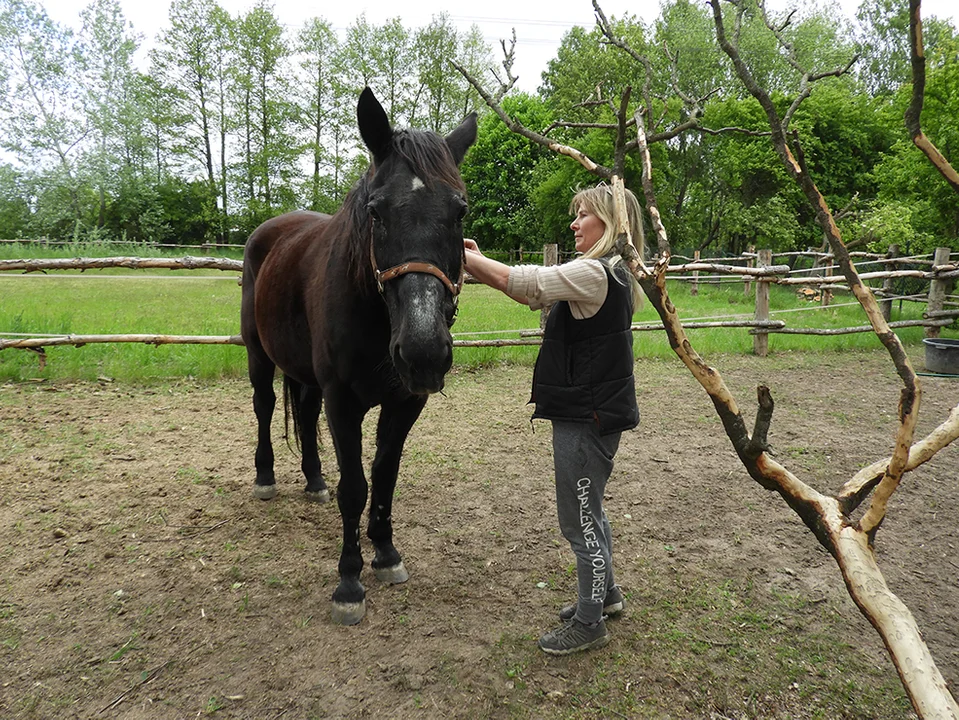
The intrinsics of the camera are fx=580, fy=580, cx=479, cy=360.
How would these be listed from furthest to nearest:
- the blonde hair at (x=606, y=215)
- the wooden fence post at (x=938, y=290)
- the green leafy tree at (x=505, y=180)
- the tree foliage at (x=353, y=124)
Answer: the green leafy tree at (x=505, y=180), the tree foliage at (x=353, y=124), the wooden fence post at (x=938, y=290), the blonde hair at (x=606, y=215)

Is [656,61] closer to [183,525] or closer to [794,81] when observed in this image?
[794,81]

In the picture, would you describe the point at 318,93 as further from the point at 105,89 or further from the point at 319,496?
the point at 319,496

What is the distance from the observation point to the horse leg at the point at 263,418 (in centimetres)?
371

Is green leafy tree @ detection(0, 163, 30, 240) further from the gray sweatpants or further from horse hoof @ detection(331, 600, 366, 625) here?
the gray sweatpants

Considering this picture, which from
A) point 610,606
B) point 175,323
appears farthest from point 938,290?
point 175,323

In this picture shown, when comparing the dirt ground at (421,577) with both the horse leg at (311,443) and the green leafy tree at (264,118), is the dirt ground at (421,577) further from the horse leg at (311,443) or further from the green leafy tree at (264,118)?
the green leafy tree at (264,118)

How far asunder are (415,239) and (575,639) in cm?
164

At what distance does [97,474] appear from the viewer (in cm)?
395

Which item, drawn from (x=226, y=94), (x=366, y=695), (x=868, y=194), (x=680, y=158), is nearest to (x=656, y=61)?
(x=680, y=158)

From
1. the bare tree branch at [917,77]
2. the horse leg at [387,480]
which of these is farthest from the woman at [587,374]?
the bare tree branch at [917,77]

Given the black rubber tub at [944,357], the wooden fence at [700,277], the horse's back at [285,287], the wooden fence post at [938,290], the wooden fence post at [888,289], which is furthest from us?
the wooden fence post at [888,289]

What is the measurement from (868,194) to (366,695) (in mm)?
26385

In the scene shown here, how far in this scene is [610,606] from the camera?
2.48 m

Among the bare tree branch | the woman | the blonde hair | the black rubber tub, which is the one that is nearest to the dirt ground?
the woman
